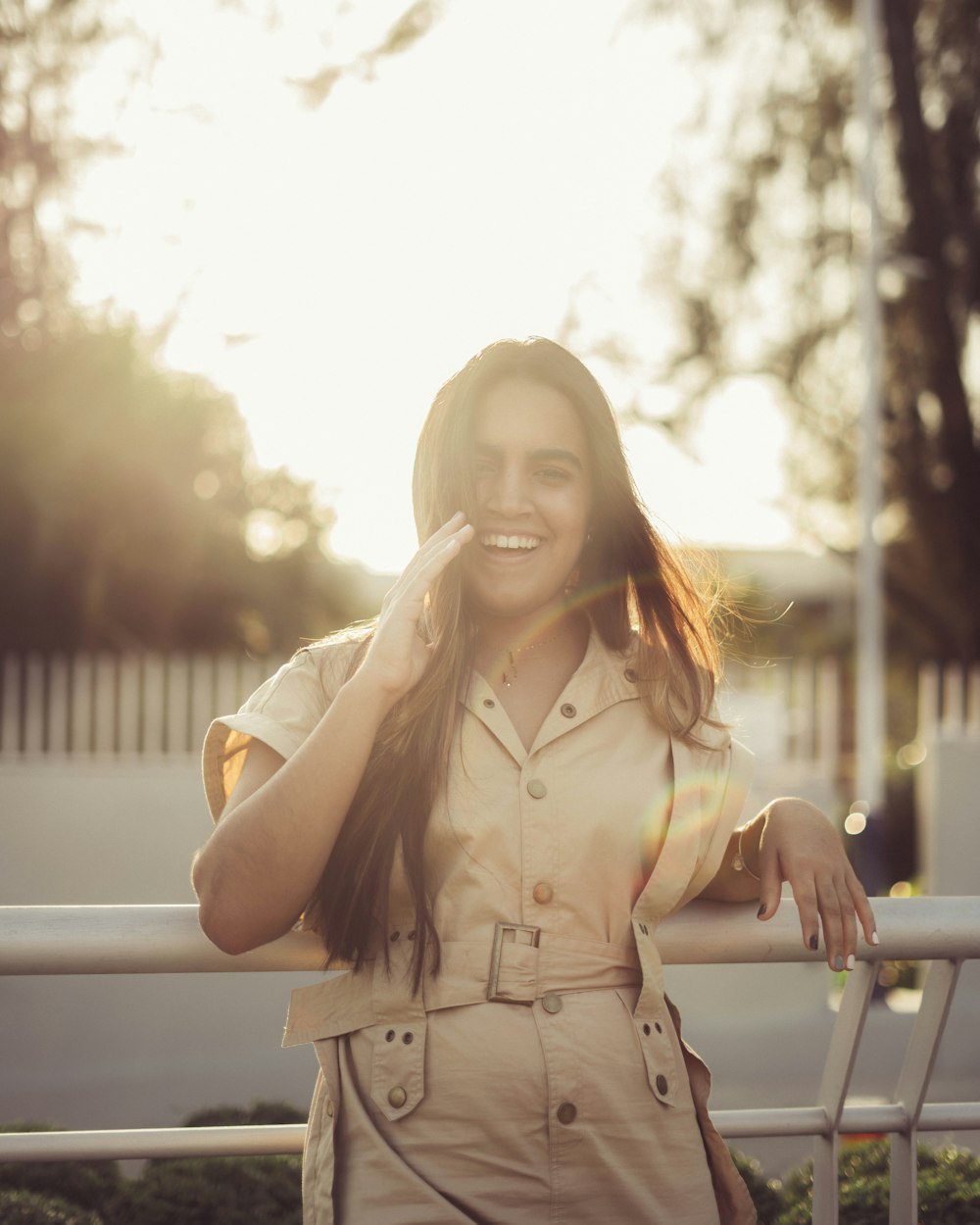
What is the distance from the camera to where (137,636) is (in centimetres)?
1206

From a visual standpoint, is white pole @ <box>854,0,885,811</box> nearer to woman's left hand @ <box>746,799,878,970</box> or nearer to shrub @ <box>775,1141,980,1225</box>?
shrub @ <box>775,1141,980,1225</box>

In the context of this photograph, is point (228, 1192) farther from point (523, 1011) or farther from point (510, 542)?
Answer: point (510, 542)

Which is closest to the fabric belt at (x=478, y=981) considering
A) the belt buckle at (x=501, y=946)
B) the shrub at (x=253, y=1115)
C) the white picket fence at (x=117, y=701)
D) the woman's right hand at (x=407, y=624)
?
the belt buckle at (x=501, y=946)

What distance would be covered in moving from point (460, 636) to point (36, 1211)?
131 cm

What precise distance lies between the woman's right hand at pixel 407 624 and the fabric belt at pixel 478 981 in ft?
1.15

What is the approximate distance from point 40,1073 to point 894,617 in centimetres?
1394

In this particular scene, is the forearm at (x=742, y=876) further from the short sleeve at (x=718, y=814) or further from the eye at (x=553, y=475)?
the eye at (x=553, y=475)

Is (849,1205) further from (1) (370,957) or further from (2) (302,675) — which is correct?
(2) (302,675)

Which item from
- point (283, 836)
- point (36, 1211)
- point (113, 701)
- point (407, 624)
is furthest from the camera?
point (113, 701)

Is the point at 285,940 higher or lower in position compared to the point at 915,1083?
higher

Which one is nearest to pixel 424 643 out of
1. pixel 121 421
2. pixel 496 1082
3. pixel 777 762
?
pixel 496 1082

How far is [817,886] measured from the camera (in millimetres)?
2078

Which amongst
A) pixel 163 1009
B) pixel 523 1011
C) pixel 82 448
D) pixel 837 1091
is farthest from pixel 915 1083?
pixel 82 448

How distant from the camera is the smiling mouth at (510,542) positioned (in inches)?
85.9
